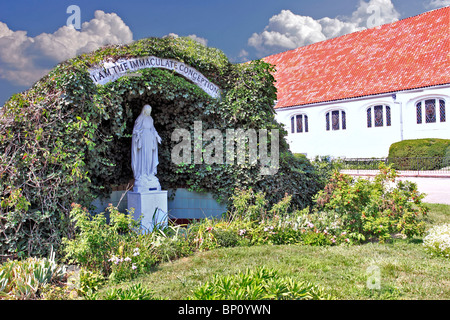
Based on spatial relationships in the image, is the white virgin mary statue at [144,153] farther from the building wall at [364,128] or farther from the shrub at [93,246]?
the building wall at [364,128]

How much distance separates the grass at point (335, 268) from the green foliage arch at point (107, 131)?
2.08 metres

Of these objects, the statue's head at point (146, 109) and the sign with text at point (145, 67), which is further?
the statue's head at point (146, 109)

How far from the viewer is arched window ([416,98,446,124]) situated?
75.3ft

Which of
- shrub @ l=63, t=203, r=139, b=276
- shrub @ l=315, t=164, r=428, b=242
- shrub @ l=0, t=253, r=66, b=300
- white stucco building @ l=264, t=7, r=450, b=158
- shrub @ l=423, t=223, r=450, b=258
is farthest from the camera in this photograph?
white stucco building @ l=264, t=7, r=450, b=158

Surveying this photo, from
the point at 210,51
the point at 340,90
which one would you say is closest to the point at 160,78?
the point at 210,51

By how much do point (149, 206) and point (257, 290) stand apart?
4.41 metres

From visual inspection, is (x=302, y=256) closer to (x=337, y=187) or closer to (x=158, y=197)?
(x=337, y=187)

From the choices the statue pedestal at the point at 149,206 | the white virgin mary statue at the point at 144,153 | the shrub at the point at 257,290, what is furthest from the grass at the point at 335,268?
the white virgin mary statue at the point at 144,153

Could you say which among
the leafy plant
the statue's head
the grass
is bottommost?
the grass

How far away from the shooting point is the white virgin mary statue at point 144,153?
7496mm

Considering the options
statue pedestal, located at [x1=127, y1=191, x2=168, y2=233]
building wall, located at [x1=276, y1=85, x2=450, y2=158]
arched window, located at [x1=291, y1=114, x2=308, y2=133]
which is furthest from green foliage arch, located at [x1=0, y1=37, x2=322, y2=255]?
arched window, located at [x1=291, y1=114, x2=308, y2=133]

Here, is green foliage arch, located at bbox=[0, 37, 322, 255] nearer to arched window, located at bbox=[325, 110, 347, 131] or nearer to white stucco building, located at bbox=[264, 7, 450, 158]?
white stucco building, located at bbox=[264, 7, 450, 158]

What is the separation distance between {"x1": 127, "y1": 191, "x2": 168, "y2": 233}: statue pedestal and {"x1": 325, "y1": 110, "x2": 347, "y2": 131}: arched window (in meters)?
22.7

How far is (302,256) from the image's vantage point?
547 cm
